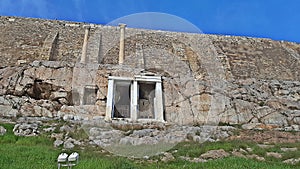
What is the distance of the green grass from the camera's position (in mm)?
9039

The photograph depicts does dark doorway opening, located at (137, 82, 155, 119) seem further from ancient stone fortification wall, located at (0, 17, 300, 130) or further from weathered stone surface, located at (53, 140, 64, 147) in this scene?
weathered stone surface, located at (53, 140, 64, 147)

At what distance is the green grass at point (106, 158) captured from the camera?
9.04m

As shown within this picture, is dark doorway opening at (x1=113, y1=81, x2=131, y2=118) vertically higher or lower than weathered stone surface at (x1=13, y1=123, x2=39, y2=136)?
higher

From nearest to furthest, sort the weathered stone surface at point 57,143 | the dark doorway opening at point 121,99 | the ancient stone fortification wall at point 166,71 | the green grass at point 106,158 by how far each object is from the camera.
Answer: the green grass at point 106,158 → the weathered stone surface at point 57,143 → the ancient stone fortification wall at point 166,71 → the dark doorway opening at point 121,99

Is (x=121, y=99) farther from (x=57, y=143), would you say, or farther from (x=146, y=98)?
(x=57, y=143)

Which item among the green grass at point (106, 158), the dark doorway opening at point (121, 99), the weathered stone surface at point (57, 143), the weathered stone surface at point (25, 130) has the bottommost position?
the green grass at point (106, 158)

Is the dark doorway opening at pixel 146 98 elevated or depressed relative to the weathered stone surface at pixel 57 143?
elevated

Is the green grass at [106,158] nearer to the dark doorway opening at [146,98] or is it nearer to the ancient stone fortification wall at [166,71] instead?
the ancient stone fortification wall at [166,71]

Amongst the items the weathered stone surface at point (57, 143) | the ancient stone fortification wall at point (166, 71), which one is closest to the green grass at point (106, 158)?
the weathered stone surface at point (57, 143)

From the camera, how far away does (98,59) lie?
28.6 m

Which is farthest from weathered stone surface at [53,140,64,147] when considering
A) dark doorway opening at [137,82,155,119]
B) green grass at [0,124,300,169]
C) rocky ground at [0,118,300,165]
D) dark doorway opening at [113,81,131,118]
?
dark doorway opening at [137,82,155,119]

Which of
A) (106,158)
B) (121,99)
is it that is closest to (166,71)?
(121,99)

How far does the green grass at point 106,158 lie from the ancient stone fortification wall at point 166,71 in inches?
215

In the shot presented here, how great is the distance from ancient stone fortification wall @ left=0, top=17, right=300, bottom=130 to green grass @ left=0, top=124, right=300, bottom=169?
5455 mm
